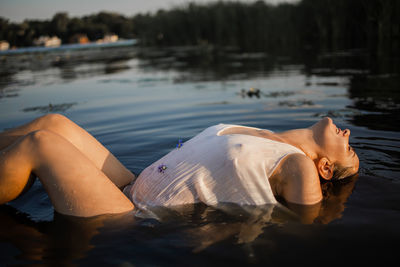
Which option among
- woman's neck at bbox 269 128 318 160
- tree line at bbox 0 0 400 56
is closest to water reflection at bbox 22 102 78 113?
woman's neck at bbox 269 128 318 160

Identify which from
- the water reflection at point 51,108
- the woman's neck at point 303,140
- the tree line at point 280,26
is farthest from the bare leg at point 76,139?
the tree line at point 280,26

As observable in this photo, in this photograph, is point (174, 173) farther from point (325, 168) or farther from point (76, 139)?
point (325, 168)

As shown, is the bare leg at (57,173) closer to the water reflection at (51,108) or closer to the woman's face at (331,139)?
the woman's face at (331,139)

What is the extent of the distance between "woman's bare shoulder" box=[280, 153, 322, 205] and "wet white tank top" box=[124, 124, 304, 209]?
0.08 meters

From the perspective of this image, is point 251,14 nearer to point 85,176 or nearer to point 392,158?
point 392,158

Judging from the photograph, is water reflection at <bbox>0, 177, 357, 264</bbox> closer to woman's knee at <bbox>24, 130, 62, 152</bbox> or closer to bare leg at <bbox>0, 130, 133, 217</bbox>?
bare leg at <bbox>0, 130, 133, 217</bbox>

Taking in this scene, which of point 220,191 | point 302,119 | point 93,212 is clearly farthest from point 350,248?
point 302,119

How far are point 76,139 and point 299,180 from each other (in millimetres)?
1666

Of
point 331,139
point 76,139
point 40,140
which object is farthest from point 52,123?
point 331,139

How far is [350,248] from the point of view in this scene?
1953 millimetres

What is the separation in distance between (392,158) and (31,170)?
320 cm

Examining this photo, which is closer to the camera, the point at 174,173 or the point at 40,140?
the point at 40,140

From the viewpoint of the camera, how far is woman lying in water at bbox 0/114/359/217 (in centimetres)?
209

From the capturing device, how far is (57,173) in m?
2.09
